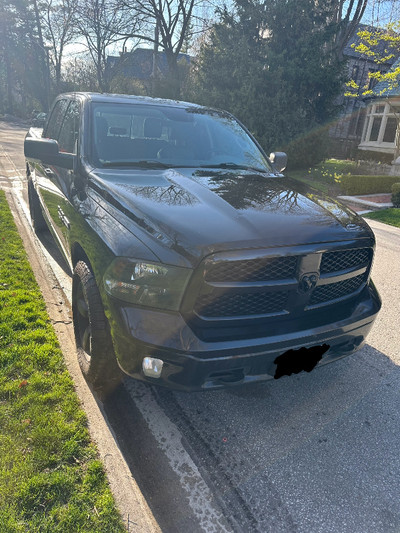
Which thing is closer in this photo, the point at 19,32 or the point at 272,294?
the point at 272,294

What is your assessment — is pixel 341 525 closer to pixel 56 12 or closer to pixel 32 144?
pixel 32 144

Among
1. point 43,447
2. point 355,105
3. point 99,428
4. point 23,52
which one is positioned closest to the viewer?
point 43,447

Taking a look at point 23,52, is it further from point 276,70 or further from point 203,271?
point 203,271

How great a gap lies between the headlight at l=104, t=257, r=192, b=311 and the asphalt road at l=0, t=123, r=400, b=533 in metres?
0.96

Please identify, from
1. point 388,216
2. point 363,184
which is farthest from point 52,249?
point 363,184

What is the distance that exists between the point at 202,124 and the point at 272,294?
238cm

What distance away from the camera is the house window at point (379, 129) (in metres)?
25.8

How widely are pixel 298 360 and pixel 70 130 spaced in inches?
118

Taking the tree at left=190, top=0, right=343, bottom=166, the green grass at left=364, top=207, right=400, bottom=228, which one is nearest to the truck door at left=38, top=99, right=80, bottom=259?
the green grass at left=364, top=207, right=400, bottom=228

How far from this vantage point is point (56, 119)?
4.73m

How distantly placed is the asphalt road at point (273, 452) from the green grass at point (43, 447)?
0.25 m

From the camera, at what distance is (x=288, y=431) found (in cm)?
260

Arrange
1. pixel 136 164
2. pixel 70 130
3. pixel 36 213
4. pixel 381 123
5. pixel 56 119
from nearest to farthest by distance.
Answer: pixel 136 164 < pixel 70 130 < pixel 56 119 < pixel 36 213 < pixel 381 123

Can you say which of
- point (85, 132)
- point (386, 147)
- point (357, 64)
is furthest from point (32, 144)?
point (357, 64)
